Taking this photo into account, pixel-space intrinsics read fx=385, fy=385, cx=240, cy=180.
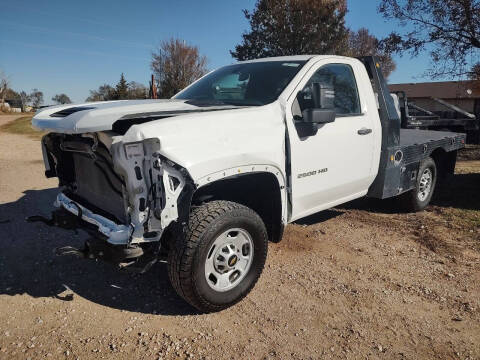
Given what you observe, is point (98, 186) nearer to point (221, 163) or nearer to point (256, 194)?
point (221, 163)

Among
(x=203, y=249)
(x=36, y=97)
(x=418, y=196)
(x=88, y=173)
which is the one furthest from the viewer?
(x=36, y=97)

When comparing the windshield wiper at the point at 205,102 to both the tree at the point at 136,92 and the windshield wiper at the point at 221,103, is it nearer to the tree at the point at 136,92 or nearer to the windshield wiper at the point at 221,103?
the windshield wiper at the point at 221,103

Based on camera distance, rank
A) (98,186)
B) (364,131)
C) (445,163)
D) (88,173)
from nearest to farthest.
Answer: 1. (98,186)
2. (88,173)
3. (364,131)
4. (445,163)

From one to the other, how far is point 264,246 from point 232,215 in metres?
0.51

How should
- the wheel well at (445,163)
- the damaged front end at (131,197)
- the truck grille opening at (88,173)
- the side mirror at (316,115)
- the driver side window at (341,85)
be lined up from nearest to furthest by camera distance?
1. the damaged front end at (131,197)
2. the truck grille opening at (88,173)
3. the side mirror at (316,115)
4. the driver side window at (341,85)
5. the wheel well at (445,163)

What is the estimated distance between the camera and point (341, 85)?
165 inches

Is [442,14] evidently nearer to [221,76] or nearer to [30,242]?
[221,76]

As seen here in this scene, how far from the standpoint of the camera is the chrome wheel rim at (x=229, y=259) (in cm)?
300

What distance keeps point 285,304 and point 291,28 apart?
23.1 meters

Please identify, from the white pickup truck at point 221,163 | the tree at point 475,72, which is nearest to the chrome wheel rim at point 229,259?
the white pickup truck at point 221,163

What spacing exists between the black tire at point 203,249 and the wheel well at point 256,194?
24cm

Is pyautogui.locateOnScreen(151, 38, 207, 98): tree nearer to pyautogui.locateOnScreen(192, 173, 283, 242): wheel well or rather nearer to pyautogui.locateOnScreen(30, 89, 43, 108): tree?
pyautogui.locateOnScreen(192, 173, 283, 242): wheel well

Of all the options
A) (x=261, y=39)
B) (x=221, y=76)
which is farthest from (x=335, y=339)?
(x=261, y=39)

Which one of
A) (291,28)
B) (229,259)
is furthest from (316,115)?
(291,28)
